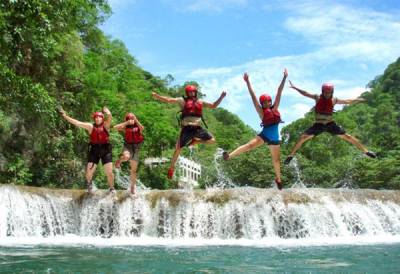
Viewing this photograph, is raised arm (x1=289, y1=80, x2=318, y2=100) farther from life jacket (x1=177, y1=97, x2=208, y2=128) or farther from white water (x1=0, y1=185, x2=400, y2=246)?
white water (x1=0, y1=185, x2=400, y2=246)

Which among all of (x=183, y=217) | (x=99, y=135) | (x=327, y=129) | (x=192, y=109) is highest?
(x=99, y=135)

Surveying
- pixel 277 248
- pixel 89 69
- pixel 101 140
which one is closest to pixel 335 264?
pixel 277 248

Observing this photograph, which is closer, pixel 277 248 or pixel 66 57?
pixel 277 248

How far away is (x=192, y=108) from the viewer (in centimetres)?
977

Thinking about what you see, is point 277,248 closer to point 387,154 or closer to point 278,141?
point 278,141

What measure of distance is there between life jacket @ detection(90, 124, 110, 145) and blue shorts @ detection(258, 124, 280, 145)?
15.6 feet

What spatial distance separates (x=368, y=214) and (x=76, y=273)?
462 inches

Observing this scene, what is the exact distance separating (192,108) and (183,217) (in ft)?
22.5

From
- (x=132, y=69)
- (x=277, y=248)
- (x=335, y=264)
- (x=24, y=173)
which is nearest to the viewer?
(x=335, y=264)

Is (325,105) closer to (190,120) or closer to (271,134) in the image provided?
(271,134)

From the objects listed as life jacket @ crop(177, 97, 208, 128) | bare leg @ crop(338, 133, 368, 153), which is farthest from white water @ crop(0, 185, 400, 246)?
life jacket @ crop(177, 97, 208, 128)

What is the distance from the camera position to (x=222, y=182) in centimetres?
4897

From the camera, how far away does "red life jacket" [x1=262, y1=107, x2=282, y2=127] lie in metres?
9.81

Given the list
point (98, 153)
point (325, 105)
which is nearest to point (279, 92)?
point (325, 105)
